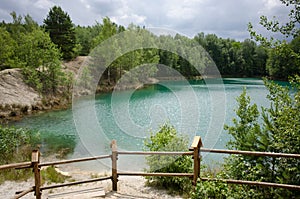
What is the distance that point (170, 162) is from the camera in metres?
5.28

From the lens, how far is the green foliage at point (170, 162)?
5191 mm

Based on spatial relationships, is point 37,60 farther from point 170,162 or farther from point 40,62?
point 170,162

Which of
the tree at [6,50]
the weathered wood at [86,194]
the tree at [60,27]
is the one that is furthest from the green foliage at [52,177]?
the tree at [60,27]

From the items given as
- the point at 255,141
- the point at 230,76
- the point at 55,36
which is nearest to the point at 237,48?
the point at 230,76

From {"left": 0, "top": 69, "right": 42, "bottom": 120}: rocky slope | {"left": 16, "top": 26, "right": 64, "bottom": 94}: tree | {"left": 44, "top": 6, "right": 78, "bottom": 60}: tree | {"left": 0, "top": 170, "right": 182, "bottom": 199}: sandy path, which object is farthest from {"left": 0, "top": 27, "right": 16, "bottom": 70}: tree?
{"left": 0, "top": 170, "right": 182, "bottom": 199}: sandy path

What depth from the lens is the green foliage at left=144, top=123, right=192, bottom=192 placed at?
5191 millimetres

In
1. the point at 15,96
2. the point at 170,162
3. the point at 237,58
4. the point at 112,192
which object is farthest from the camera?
the point at 237,58

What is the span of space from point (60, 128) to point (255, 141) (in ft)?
39.6

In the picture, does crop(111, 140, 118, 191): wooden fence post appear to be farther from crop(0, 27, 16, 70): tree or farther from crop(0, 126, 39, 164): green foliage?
crop(0, 27, 16, 70): tree

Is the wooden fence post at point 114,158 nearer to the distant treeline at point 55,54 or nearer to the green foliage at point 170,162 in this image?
the green foliage at point 170,162

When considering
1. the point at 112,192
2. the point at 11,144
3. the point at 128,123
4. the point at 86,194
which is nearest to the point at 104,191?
the point at 112,192

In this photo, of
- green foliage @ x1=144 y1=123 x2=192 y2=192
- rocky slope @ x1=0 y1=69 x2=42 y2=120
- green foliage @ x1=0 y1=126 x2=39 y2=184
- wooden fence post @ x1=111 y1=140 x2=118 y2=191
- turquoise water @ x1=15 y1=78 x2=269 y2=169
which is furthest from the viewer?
rocky slope @ x1=0 y1=69 x2=42 y2=120

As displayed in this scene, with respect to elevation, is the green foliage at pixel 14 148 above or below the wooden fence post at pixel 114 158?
below

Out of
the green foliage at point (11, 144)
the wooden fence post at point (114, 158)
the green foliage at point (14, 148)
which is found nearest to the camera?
the wooden fence post at point (114, 158)
